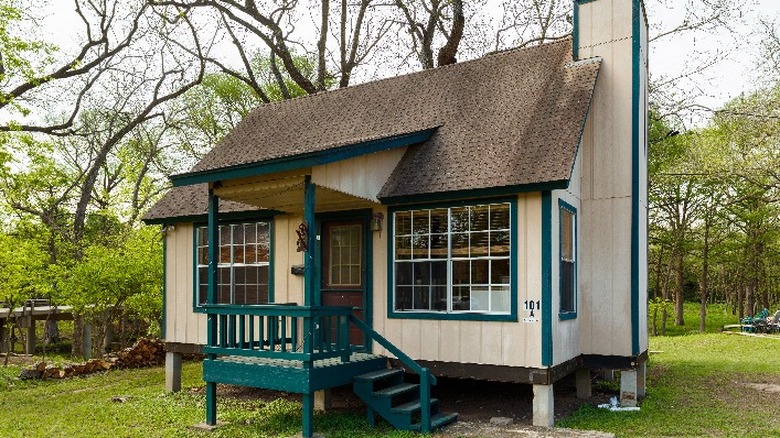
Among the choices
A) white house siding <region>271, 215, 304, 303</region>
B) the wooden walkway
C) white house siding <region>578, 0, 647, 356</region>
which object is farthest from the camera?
the wooden walkway

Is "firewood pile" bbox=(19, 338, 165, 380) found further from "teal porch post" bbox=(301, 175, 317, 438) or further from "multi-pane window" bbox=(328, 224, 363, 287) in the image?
"teal porch post" bbox=(301, 175, 317, 438)

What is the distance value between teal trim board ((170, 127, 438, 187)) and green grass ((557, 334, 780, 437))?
415cm

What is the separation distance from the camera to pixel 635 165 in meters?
8.91

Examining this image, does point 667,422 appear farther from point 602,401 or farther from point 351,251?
point 351,251

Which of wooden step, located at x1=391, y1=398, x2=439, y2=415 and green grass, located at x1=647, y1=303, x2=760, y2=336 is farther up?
wooden step, located at x1=391, y1=398, x2=439, y2=415

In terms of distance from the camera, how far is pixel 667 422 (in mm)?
7902

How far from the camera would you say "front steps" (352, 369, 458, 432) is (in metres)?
7.41

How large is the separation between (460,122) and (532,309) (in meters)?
3.23

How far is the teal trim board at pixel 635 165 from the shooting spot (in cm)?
872

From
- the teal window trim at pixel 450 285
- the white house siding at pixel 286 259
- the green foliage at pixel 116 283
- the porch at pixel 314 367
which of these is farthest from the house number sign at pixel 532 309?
the green foliage at pixel 116 283

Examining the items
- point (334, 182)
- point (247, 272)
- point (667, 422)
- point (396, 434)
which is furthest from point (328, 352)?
point (667, 422)

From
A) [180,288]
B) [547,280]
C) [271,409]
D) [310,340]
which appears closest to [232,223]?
[180,288]

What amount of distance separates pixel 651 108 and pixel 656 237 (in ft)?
33.6

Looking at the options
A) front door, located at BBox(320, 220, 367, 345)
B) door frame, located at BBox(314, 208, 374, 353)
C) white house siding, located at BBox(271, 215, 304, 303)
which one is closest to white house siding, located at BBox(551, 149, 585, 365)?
door frame, located at BBox(314, 208, 374, 353)
